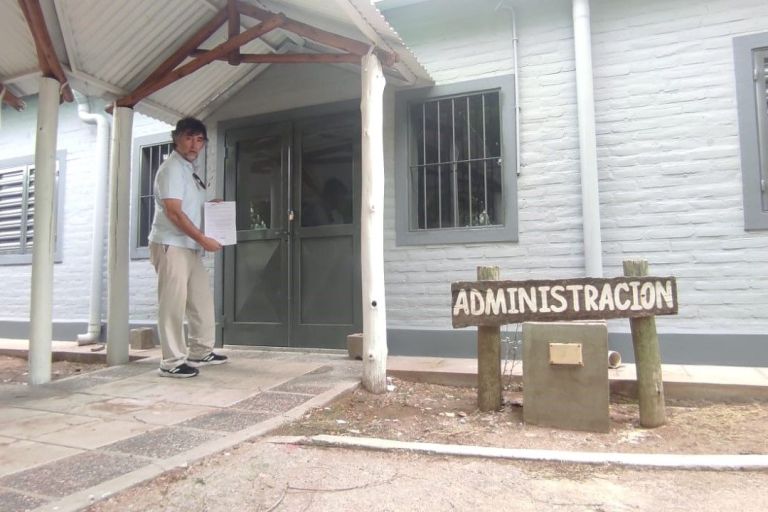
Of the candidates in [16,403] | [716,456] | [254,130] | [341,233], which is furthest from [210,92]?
[716,456]

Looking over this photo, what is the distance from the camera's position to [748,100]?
437 centimetres

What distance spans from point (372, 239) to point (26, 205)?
6003 mm

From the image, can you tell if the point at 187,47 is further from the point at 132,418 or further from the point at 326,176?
the point at 132,418

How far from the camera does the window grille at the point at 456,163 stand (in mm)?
5105

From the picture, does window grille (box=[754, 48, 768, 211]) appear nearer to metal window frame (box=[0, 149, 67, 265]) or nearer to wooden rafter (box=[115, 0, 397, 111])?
wooden rafter (box=[115, 0, 397, 111])

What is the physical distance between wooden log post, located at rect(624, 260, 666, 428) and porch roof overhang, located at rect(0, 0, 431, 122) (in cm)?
264

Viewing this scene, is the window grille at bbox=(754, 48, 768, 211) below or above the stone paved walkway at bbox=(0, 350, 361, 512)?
above

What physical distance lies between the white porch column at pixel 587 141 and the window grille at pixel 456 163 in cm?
76

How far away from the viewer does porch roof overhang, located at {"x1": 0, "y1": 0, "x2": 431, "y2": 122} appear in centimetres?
411

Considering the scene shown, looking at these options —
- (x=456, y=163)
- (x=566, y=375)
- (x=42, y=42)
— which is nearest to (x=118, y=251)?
(x=42, y=42)

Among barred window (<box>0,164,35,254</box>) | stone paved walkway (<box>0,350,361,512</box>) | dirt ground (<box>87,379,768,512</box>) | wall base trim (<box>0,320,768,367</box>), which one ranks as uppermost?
barred window (<box>0,164,35,254</box>)

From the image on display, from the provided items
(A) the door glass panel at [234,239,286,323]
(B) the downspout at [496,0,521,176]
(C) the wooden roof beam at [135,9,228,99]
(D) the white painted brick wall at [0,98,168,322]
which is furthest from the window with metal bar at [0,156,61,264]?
(B) the downspout at [496,0,521,176]

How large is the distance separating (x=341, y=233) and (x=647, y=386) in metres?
3.25

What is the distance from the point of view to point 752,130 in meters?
4.34
